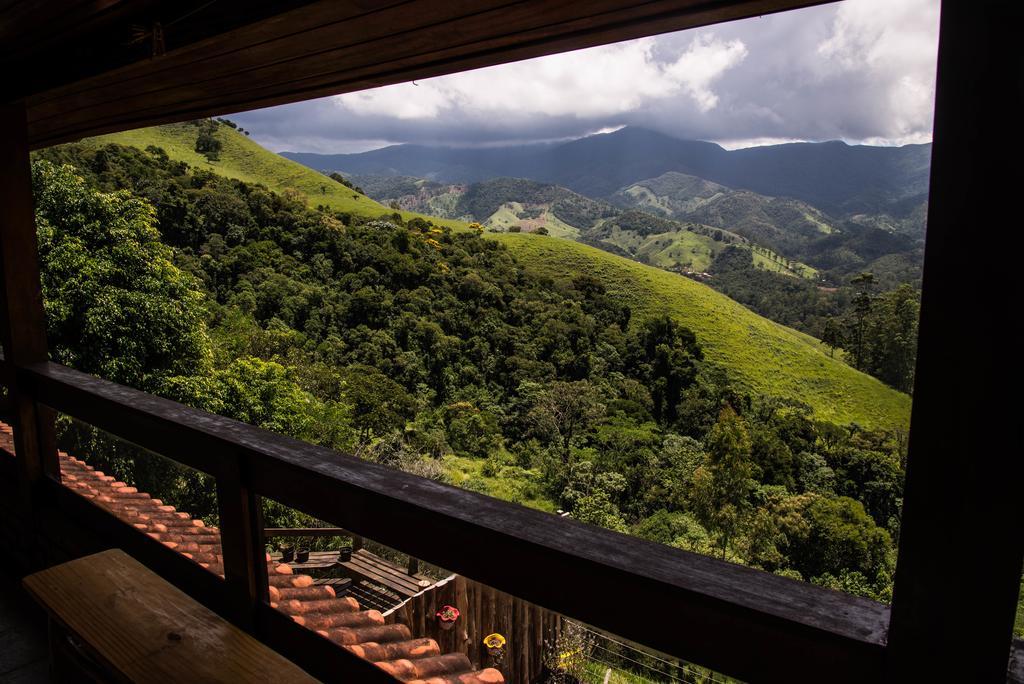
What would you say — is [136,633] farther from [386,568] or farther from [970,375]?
[386,568]

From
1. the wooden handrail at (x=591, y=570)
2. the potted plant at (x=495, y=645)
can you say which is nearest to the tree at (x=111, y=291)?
the potted plant at (x=495, y=645)

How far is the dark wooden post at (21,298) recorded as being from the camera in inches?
83.6

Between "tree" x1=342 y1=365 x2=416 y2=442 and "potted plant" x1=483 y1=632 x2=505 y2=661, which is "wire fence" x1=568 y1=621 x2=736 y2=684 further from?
"tree" x1=342 y1=365 x2=416 y2=442

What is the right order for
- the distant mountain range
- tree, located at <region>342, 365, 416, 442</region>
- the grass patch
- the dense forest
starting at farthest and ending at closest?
the distant mountain range < tree, located at <region>342, 365, 416, 442</region> < the grass patch < the dense forest

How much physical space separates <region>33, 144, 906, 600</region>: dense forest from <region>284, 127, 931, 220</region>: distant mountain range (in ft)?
121

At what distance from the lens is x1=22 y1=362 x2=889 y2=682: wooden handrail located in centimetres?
65

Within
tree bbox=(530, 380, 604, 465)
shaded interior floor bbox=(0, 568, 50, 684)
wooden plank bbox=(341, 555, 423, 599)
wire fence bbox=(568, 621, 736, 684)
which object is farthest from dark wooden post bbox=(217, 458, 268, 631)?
tree bbox=(530, 380, 604, 465)

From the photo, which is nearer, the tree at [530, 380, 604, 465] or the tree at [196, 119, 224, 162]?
the tree at [530, 380, 604, 465]

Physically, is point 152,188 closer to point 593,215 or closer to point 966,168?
point 966,168

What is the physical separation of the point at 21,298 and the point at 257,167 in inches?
1615

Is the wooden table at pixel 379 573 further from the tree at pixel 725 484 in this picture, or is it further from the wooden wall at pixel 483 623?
the tree at pixel 725 484

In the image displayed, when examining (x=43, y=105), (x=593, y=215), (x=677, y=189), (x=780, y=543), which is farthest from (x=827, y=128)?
(x=43, y=105)

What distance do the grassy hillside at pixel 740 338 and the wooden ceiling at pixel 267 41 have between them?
31.6 meters

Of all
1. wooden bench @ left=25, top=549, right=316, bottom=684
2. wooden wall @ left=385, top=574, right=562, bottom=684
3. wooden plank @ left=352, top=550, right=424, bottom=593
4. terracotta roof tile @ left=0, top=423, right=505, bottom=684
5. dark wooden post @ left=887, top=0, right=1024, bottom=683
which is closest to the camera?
dark wooden post @ left=887, top=0, right=1024, bottom=683
